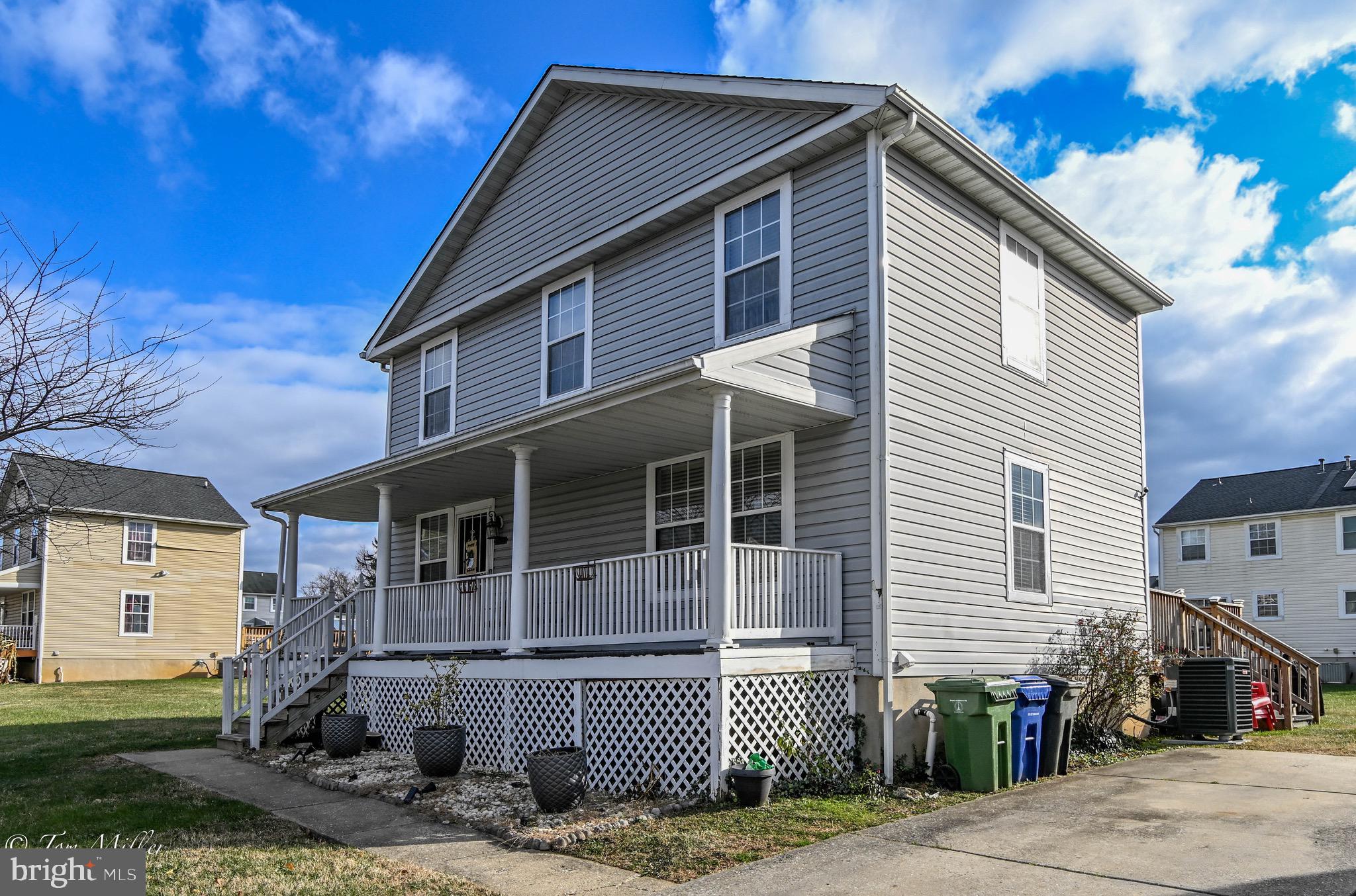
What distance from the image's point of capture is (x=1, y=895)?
6.19 meters

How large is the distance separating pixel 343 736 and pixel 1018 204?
33.1 feet

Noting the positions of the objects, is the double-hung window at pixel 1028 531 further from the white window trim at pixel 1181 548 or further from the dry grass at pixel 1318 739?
the white window trim at pixel 1181 548

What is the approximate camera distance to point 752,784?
8469mm

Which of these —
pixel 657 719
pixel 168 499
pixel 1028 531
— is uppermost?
pixel 168 499

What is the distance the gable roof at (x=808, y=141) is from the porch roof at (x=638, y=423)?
7.17ft

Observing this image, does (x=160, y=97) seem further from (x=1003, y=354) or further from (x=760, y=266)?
(x=1003, y=354)

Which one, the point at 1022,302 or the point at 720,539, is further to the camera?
the point at 1022,302

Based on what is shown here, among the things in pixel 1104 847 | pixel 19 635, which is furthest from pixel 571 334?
pixel 19 635

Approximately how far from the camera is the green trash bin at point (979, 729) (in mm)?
9430

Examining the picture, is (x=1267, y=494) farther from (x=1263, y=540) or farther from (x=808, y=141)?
(x=808, y=141)

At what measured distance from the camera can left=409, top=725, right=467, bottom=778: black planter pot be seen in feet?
34.7

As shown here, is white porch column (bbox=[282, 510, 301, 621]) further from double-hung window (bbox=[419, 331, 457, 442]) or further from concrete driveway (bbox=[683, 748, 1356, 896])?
concrete driveway (bbox=[683, 748, 1356, 896])

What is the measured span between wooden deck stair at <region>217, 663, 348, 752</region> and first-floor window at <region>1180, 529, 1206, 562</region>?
3188 centimetres

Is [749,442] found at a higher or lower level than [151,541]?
higher
